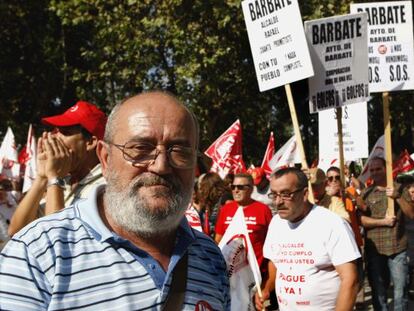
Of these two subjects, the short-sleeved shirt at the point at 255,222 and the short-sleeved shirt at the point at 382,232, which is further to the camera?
the short-sleeved shirt at the point at 382,232

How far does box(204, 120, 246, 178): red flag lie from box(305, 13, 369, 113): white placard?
4.26 meters

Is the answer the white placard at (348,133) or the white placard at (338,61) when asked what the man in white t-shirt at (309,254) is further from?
the white placard at (348,133)

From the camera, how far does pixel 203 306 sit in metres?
2.21

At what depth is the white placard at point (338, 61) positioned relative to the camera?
694 centimetres

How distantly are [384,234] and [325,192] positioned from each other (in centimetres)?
81

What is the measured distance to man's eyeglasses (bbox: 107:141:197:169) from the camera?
216 centimetres

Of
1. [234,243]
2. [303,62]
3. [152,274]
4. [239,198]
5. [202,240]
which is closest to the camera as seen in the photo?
[152,274]

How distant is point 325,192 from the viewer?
317 inches

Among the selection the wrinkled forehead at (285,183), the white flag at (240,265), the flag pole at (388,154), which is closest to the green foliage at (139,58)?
the flag pole at (388,154)

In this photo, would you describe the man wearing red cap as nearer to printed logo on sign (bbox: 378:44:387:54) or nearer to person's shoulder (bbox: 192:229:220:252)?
person's shoulder (bbox: 192:229:220:252)

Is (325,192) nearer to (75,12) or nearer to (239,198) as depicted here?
(239,198)

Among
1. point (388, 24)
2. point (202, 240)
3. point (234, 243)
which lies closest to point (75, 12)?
point (388, 24)

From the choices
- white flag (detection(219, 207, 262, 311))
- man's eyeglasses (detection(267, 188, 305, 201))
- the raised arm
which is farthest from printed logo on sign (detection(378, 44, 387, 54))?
the raised arm

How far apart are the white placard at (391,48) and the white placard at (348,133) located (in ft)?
8.78
